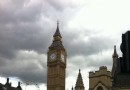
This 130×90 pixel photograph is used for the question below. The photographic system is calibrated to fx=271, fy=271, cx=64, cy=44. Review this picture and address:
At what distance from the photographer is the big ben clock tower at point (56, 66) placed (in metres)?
113

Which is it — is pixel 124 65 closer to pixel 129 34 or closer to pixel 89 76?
pixel 129 34

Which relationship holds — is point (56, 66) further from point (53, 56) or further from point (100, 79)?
point (100, 79)

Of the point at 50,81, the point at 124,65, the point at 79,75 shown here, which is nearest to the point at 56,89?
the point at 50,81

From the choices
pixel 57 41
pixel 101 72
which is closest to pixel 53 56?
pixel 57 41

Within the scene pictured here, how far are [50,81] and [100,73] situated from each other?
73092 mm

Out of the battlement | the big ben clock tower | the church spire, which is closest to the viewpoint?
the battlement

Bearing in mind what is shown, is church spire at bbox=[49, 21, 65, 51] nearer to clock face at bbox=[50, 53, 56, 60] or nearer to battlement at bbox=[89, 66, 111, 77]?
clock face at bbox=[50, 53, 56, 60]

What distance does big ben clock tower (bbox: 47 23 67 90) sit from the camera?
371ft

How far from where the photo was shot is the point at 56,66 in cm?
11519

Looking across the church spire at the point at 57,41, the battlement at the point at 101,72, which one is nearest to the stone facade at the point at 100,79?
the battlement at the point at 101,72

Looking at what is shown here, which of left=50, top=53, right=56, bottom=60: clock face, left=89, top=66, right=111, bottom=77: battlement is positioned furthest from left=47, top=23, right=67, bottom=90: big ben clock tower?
left=89, top=66, right=111, bottom=77: battlement

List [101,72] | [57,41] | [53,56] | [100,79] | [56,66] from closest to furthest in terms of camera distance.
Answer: [101,72] → [100,79] → [56,66] → [53,56] → [57,41]

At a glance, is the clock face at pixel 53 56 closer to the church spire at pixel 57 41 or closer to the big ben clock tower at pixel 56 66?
the big ben clock tower at pixel 56 66

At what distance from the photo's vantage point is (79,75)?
68250 millimetres
